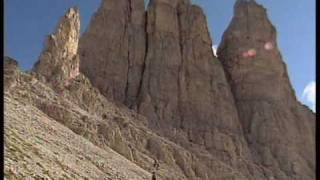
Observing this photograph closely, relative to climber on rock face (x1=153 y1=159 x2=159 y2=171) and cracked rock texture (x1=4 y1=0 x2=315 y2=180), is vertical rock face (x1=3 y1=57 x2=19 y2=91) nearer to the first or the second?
cracked rock texture (x1=4 y1=0 x2=315 y2=180)

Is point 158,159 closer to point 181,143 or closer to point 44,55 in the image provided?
point 181,143

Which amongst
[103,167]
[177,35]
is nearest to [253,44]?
[177,35]

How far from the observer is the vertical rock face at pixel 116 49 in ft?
206

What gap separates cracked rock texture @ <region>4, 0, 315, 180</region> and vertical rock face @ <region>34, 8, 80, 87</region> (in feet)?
0.38

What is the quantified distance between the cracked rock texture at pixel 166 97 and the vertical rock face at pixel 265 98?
14 cm

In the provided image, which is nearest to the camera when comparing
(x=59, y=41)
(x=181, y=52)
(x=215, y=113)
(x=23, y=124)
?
(x=23, y=124)

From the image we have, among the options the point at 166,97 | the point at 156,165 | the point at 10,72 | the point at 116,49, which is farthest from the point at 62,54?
the point at 156,165

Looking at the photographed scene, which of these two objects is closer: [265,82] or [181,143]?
A: [181,143]

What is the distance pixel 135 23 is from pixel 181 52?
6.73 m

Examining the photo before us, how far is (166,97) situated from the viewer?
6300 cm

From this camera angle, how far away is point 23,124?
2997cm

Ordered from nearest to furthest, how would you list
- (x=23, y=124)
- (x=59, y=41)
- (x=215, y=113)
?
(x=23, y=124) → (x=59, y=41) → (x=215, y=113)

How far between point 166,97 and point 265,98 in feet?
47.1

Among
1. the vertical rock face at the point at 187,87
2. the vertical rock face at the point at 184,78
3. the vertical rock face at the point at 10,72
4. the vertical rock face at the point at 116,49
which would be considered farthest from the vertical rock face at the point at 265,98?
the vertical rock face at the point at 10,72
